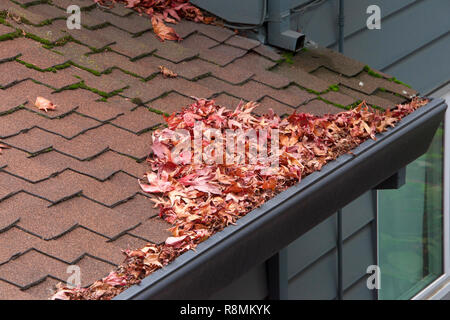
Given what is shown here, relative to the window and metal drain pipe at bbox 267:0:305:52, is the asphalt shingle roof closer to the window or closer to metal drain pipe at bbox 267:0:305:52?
metal drain pipe at bbox 267:0:305:52

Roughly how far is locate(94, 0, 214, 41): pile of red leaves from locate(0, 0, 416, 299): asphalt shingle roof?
0.06m

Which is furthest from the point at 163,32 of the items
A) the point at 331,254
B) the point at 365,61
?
the point at 331,254

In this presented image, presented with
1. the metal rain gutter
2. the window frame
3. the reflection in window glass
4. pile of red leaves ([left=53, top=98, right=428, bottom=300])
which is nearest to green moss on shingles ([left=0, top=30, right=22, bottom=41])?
pile of red leaves ([left=53, top=98, right=428, bottom=300])

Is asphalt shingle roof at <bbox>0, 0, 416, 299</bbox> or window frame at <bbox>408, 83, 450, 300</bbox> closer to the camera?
asphalt shingle roof at <bbox>0, 0, 416, 299</bbox>

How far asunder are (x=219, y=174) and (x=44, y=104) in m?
0.87

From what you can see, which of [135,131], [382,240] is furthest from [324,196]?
[382,240]

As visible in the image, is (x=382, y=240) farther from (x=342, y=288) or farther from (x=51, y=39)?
(x=51, y=39)

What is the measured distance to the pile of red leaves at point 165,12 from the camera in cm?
416

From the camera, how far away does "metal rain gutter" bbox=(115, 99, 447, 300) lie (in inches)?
105

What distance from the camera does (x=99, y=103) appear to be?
3463 millimetres

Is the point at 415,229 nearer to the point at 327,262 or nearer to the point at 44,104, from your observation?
the point at 327,262

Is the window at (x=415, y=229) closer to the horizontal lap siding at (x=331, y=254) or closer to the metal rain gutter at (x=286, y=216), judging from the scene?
the horizontal lap siding at (x=331, y=254)

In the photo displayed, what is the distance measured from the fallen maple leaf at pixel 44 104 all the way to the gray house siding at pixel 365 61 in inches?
70.4

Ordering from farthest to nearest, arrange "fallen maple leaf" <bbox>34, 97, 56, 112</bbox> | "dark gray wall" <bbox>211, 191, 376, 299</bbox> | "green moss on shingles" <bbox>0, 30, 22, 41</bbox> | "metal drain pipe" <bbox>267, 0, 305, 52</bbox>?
"dark gray wall" <bbox>211, 191, 376, 299</bbox>
"metal drain pipe" <bbox>267, 0, 305, 52</bbox>
"green moss on shingles" <bbox>0, 30, 22, 41</bbox>
"fallen maple leaf" <bbox>34, 97, 56, 112</bbox>
